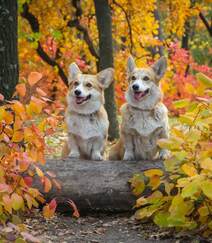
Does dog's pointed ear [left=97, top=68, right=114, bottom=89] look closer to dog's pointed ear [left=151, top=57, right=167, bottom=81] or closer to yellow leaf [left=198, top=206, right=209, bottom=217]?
dog's pointed ear [left=151, top=57, right=167, bottom=81]

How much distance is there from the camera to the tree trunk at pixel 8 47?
5613 mm

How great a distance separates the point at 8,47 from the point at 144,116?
153 centimetres

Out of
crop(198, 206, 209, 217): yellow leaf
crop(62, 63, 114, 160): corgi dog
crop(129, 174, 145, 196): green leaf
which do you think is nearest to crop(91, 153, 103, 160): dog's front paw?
crop(62, 63, 114, 160): corgi dog

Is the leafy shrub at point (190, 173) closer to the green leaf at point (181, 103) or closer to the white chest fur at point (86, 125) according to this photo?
the green leaf at point (181, 103)

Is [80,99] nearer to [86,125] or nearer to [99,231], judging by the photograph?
[86,125]

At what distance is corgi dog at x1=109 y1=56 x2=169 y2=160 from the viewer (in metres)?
5.43

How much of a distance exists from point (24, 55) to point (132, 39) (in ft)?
7.90

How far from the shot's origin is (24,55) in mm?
11266

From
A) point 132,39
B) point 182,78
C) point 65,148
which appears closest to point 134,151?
point 65,148

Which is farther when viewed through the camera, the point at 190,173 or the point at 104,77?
the point at 104,77

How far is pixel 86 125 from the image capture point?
5.58 meters

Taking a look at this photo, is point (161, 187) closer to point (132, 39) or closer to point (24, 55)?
point (132, 39)

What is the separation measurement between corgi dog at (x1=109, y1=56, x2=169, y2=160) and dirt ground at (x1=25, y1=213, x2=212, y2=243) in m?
0.75

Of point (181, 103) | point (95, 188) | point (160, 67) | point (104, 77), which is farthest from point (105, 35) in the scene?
point (181, 103)
